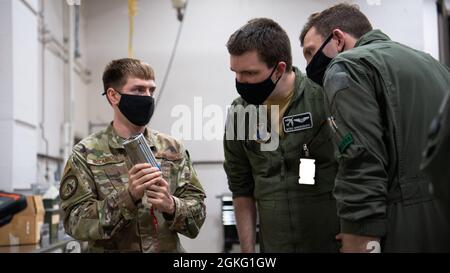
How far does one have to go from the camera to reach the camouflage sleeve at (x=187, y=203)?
1.34 m

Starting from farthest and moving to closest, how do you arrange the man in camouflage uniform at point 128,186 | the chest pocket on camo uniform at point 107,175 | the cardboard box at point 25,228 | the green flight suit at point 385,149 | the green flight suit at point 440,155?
the cardboard box at point 25,228 → the chest pocket on camo uniform at point 107,175 → the man in camouflage uniform at point 128,186 → the green flight suit at point 385,149 → the green flight suit at point 440,155

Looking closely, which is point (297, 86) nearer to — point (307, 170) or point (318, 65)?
point (318, 65)

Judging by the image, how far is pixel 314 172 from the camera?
55.8 inches

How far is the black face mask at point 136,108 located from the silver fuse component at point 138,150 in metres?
0.27

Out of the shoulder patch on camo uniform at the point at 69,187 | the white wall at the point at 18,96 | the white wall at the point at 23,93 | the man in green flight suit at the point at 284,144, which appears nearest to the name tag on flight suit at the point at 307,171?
the man in green flight suit at the point at 284,144

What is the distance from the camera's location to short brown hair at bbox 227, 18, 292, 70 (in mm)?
1402

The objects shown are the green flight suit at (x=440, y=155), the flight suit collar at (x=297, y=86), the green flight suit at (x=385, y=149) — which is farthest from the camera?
the flight suit collar at (x=297, y=86)

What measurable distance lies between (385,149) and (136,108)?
2.43 feet

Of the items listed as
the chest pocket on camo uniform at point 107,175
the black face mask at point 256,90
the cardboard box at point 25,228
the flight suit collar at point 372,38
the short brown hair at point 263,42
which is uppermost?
the short brown hair at point 263,42

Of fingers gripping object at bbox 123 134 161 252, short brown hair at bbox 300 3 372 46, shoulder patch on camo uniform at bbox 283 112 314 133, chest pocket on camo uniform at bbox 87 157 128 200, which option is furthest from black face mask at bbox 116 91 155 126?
short brown hair at bbox 300 3 372 46

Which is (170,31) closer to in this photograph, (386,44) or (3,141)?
(3,141)

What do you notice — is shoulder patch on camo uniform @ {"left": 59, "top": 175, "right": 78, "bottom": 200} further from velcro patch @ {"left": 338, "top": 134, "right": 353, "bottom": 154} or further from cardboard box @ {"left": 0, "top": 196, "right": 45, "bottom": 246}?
cardboard box @ {"left": 0, "top": 196, "right": 45, "bottom": 246}

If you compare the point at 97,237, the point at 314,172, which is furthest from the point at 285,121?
the point at 97,237

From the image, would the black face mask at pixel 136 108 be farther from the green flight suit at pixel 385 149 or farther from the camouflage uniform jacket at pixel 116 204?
the green flight suit at pixel 385 149
